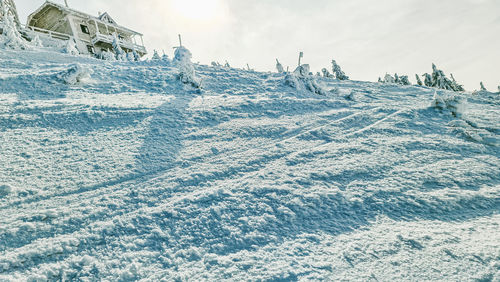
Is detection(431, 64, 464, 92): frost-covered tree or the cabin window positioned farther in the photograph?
detection(431, 64, 464, 92): frost-covered tree

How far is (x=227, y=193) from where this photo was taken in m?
2.88

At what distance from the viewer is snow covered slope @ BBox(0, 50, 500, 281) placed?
6.50 feet

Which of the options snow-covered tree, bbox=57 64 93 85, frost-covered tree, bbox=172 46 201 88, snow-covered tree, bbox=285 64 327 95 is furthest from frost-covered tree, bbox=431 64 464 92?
snow-covered tree, bbox=57 64 93 85

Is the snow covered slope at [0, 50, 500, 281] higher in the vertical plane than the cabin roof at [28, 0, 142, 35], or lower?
lower

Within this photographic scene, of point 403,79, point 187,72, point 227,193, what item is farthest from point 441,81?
point 227,193

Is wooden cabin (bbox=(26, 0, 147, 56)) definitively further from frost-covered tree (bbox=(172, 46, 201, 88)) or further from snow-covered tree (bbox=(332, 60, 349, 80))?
snow-covered tree (bbox=(332, 60, 349, 80))

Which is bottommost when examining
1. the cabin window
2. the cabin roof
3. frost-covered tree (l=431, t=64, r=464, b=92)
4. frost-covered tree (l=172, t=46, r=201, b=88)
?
frost-covered tree (l=431, t=64, r=464, b=92)

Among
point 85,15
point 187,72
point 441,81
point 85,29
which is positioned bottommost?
point 441,81

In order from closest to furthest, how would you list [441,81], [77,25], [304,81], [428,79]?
[304,81]
[77,25]
[441,81]
[428,79]

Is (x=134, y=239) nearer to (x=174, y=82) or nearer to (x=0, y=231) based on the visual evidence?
(x=0, y=231)

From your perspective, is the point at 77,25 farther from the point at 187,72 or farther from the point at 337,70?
the point at 337,70

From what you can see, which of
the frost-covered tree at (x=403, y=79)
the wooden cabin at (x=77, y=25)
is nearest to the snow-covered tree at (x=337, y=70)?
the frost-covered tree at (x=403, y=79)

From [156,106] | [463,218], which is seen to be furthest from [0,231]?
[463,218]

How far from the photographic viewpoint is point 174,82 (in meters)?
7.59
